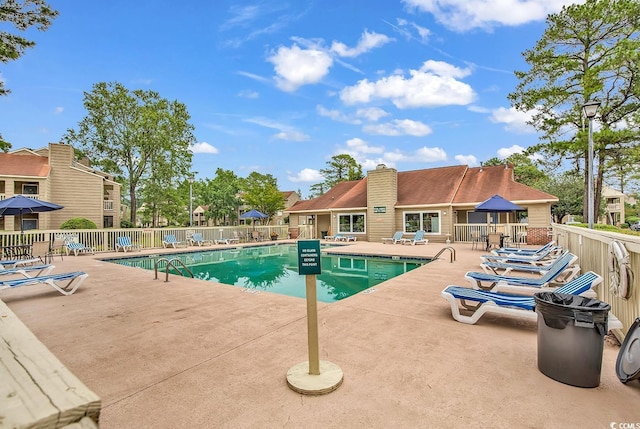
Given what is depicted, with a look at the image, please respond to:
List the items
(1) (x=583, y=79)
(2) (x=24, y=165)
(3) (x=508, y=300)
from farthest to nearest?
(2) (x=24, y=165)
(1) (x=583, y=79)
(3) (x=508, y=300)

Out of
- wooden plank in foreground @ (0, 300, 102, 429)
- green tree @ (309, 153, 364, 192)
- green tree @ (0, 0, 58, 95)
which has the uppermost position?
green tree @ (309, 153, 364, 192)

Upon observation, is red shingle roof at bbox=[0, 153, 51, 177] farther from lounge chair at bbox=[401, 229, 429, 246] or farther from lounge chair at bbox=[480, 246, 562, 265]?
lounge chair at bbox=[480, 246, 562, 265]

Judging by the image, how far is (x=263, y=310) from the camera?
16.9 feet

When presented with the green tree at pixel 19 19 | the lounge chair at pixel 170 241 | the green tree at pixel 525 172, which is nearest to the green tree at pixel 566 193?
the green tree at pixel 525 172

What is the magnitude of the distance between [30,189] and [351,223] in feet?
77.2

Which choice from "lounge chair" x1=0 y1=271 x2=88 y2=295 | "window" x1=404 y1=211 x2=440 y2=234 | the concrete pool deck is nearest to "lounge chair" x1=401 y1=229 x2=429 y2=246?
"window" x1=404 y1=211 x2=440 y2=234

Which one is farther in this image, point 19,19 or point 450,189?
point 450,189

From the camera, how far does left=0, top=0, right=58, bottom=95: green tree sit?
572 cm

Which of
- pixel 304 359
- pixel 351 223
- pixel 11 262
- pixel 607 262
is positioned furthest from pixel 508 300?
pixel 351 223

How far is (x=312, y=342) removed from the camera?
2910 mm

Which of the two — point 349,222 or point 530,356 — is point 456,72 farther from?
point 530,356

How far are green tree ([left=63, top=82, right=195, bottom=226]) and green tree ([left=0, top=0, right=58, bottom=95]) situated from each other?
22.7 m

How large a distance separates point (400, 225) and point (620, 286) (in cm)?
1621

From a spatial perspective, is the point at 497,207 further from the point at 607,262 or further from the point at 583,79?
the point at 607,262
